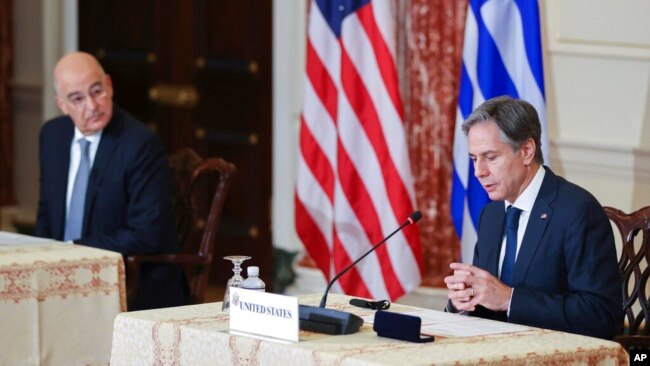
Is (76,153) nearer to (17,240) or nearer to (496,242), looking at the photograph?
(17,240)

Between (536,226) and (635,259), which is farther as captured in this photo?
(635,259)

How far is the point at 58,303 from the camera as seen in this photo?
15.0 feet

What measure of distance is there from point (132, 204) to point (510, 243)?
78.4 inches

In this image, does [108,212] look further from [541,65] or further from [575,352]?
[575,352]

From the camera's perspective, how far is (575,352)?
10.5 ft

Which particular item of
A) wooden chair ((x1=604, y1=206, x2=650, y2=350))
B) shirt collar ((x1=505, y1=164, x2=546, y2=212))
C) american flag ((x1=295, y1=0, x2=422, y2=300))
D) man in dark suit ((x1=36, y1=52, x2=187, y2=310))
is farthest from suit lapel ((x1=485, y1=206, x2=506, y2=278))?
american flag ((x1=295, y1=0, x2=422, y2=300))

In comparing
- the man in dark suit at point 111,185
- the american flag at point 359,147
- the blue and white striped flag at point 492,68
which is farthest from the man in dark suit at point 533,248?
the american flag at point 359,147

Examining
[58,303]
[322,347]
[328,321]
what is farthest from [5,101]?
[322,347]

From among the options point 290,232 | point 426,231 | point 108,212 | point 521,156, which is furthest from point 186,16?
point 521,156

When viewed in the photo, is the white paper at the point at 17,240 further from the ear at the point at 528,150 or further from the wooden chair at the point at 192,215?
the ear at the point at 528,150

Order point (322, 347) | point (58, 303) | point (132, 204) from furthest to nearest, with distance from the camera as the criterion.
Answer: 1. point (132, 204)
2. point (58, 303)
3. point (322, 347)

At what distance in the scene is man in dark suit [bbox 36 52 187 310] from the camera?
17.6ft

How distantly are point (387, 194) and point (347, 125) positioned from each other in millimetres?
369

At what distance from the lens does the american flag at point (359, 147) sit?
5984 mm
